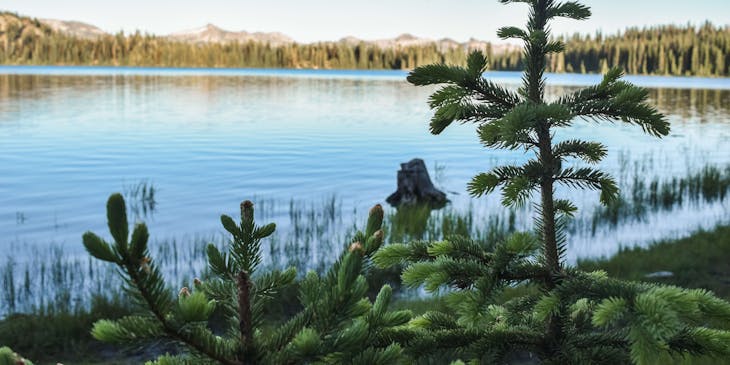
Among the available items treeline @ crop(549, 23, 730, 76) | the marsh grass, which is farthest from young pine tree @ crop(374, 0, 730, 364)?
treeline @ crop(549, 23, 730, 76)

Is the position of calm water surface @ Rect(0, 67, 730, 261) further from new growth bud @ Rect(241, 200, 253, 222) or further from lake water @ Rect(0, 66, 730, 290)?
new growth bud @ Rect(241, 200, 253, 222)

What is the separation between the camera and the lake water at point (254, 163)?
1892 cm

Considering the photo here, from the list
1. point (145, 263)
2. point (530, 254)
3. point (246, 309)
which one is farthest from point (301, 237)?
point (145, 263)

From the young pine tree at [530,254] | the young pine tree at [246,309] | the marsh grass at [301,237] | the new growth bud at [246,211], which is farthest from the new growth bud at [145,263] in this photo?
the marsh grass at [301,237]

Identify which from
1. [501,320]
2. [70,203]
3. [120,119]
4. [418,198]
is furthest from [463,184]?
[120,119]

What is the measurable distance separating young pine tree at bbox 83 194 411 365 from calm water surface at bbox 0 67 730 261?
1379cm

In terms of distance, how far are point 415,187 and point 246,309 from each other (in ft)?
62.8

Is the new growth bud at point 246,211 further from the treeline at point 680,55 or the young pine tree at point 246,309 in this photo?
the treeline at point 680,55

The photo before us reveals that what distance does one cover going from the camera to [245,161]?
32.4 m

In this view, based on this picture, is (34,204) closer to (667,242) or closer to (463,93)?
(667,242)

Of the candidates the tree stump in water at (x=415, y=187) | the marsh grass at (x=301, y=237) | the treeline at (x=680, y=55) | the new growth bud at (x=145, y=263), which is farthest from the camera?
the treeline at (x=680, y=55)

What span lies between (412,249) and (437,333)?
46 centimetres

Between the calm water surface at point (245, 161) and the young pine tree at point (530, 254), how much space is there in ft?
40.7

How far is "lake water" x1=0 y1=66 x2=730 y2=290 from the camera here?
18922 mm
